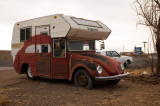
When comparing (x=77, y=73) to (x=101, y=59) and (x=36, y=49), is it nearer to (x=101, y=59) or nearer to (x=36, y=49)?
(x=101, y=59)

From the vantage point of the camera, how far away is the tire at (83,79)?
24.8ft

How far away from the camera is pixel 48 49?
909cm

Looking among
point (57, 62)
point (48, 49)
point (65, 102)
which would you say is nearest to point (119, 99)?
point (65, 102)

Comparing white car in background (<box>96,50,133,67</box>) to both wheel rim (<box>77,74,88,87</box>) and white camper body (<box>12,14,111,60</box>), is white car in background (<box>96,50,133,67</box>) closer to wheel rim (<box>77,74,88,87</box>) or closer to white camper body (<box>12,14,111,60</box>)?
white camper body (<box>12,14,111,60</box>)

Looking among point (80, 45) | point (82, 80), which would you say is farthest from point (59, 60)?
point (82, 80)

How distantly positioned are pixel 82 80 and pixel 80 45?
6.18 ft

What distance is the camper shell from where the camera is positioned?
25.4ft

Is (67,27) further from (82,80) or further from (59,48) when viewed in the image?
(82,80)

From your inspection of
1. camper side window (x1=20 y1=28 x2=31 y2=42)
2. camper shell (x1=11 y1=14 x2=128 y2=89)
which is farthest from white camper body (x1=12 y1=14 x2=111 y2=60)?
camper side window (x1=20 y1=28 x2=31 y2=42)

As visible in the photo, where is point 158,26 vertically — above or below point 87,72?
above

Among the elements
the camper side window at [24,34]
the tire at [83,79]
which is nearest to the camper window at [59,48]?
the tire at [83,79]

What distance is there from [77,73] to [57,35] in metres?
1.88

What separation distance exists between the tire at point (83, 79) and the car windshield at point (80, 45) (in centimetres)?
131

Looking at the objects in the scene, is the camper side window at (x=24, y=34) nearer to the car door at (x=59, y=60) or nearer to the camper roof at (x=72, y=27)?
the camper roof at (x=72, y=27)
